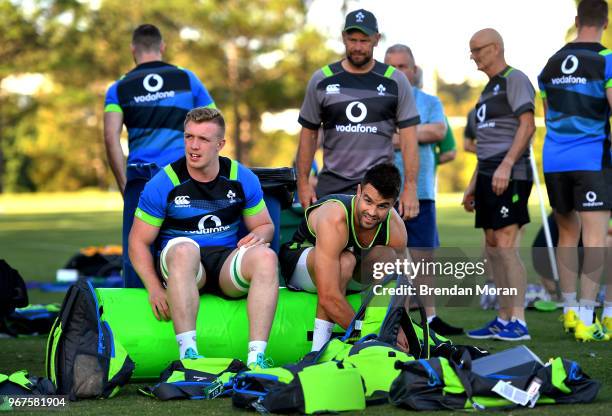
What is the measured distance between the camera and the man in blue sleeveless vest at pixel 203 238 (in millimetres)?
5742

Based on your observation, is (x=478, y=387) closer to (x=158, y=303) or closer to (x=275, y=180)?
(x=158, y=303)

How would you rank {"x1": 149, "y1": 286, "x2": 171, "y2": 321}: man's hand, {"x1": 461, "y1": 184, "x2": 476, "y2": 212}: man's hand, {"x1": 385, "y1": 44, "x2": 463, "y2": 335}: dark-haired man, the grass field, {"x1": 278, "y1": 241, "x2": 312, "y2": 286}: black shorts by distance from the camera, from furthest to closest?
1. {"x1": 385, "y1": 44, "x2": 463, "y2": 335}: dark-haired man
2. {"x1": 461, "y1": 184, "x2": 476, "y2": 212}: man's hand
3. {"x1": 278, "y1": 241, "x2": 312, "y2": 286}: black shorts
4. {"x1": 149, "y1": 286, "x2": 171, "y2": 321}: man's hand
5. the grass field

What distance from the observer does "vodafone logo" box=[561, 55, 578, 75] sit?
7.39 metres

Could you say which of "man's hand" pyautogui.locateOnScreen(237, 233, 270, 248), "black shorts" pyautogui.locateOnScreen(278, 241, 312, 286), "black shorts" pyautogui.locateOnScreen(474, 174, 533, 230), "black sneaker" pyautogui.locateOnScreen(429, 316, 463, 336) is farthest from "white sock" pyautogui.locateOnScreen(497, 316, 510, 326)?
"man's hand" pyautogui.locateOnScreen(237, 233, 270, 248)

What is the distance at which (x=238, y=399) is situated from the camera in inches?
184

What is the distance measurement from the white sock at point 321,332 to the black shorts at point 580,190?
227 cm

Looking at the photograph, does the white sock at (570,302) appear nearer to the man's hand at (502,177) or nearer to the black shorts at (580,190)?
the black shorts at (580,190)

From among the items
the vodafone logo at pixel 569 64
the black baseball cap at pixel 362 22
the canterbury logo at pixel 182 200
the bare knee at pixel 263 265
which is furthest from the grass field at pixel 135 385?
the black baseball cap at pixel 362 22

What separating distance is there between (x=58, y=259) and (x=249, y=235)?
391 inches

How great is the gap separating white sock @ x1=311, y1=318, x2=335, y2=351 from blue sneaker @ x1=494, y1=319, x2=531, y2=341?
1.66 metres

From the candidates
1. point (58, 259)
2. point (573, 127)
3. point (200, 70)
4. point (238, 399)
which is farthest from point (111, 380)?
point (200, 70)

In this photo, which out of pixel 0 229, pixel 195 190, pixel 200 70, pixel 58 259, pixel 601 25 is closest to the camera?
pixel 195 190

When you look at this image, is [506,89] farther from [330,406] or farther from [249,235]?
[330,406]

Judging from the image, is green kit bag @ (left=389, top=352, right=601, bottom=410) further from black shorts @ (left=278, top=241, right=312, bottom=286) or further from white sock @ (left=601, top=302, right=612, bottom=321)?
white sock @ (left=601, top=302, right=612, bottom=321)
